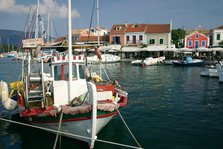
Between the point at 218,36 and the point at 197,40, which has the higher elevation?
the point at 218,36

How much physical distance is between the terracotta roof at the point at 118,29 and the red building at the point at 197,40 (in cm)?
1849

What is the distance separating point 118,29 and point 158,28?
11.9 meters

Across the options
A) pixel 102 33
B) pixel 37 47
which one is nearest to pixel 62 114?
pixel 37 47

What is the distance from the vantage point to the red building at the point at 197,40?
5897 centimetres

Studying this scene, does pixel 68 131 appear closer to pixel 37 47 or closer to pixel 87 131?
pixel 87 131

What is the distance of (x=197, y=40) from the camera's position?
59.5 meters

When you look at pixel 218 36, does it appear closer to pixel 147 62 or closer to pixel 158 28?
pixel 158 28

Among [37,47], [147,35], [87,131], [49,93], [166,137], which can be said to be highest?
[147,35]

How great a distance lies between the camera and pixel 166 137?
1055 centimetres

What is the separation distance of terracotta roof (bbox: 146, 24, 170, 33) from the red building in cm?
653

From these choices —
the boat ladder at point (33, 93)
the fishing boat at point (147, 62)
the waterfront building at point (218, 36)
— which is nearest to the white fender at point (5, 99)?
the boat ladder at point (33, 93)

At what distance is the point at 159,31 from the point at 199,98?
44.7 meters

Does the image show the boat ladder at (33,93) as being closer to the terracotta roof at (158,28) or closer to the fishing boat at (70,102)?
the fishing boat at (70,102)

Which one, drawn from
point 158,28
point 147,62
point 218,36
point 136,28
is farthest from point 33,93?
point 218,36
